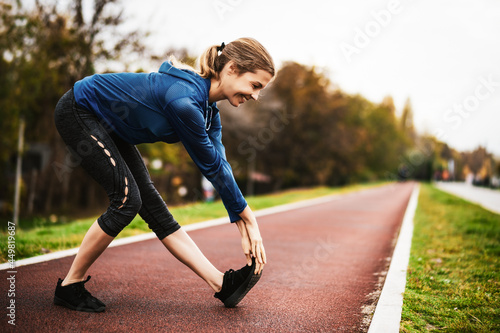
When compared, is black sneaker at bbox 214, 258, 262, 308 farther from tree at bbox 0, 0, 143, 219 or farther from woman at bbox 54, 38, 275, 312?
tree at bbox 0, 0, 143, 219

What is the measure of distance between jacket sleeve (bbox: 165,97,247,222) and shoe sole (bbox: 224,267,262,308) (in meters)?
0.39

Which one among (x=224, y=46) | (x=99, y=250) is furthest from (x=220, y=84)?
(x=99, y=250)

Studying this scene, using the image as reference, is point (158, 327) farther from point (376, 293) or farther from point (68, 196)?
point (68, 196)

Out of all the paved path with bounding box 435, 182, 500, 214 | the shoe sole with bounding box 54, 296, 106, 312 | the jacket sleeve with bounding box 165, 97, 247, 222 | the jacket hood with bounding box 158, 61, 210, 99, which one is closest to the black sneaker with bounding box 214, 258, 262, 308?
the jacket sleeve with bounding box 165, 97, 247, 222

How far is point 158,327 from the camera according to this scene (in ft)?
7.50

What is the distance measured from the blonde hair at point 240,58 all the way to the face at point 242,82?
0.02 m

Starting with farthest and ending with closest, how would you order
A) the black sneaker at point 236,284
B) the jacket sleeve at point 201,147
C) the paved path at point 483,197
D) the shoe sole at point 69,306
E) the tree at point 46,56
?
1. the tree at point 46,56
2. the paved path at point 483,197
3. the black sneaker at point 236,284
4. the shoe sole at point 69,306
5. the jacket sleeve at point 201,147

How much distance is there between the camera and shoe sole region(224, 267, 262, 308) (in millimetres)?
2531

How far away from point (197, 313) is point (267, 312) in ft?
1.42

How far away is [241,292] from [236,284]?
56mm

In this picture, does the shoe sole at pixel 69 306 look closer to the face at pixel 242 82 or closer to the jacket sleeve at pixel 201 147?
the jacket sleeve at pixel 201 147

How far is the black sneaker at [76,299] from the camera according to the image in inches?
95.5

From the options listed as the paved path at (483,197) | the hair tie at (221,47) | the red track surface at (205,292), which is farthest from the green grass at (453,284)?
the paved path at (483,197)

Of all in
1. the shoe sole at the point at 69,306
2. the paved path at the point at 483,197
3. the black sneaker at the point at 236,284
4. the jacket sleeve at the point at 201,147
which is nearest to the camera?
the jacket sleeve at the point at 201,147
